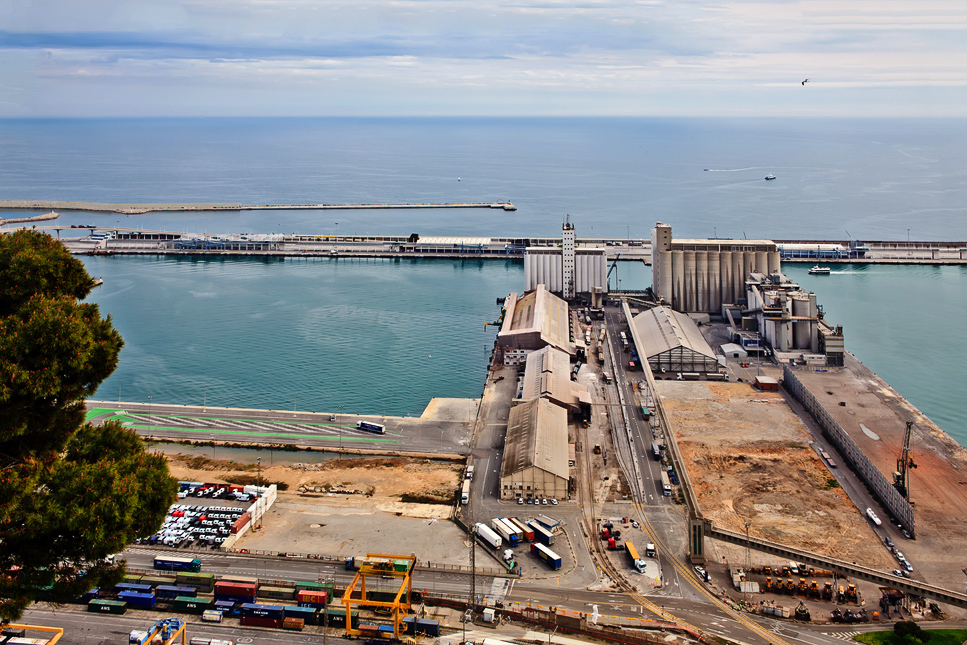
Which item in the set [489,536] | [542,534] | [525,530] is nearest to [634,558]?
[542,534]

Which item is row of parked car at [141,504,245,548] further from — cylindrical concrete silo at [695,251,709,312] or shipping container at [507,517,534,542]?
cylindrical concrete silo at [695,251,709,312]

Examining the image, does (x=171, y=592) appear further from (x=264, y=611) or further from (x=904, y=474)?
(x=904, y=474)

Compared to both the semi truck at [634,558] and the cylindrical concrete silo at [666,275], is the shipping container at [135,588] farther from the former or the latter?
the cylindrical concrete silo at [666,275]

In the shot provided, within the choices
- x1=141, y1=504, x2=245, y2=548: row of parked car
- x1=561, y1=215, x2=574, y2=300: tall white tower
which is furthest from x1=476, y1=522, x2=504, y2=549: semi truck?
x1=561, y1=215, x2=574, y2=300: tall white tower

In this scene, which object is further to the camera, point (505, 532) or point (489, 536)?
point (505, 532)

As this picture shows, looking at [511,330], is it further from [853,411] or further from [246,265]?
[246,265]

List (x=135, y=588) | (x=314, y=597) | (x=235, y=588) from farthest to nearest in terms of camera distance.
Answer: (x=235, y=588) → (x=135, y=588) → (x=314, y=597)

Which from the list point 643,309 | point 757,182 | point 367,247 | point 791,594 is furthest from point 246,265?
point 757,182
